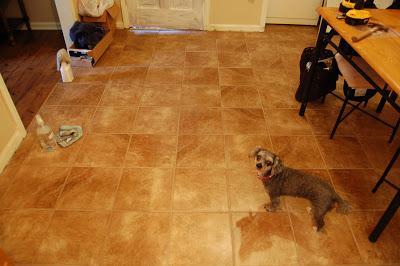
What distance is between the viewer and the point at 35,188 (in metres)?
1.96

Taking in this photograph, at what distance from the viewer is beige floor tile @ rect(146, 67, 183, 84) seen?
9.77 ft

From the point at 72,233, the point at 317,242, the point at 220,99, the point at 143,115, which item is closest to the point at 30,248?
the point at 72,233

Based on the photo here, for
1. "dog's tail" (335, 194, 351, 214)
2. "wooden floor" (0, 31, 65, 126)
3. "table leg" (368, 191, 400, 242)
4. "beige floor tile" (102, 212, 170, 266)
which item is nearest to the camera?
"table leg" (368, 191, 400, 242)

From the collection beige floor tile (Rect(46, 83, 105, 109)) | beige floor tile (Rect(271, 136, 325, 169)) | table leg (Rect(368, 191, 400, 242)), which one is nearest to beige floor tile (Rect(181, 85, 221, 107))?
beige floor tile (Rect(271, 136, 325, 169))

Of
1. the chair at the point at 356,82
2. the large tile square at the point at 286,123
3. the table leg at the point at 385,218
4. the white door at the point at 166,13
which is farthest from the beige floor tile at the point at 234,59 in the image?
the table leg at the point at 385,218

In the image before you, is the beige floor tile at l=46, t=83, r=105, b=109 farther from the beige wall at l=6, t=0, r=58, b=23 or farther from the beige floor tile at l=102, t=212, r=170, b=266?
the beige wall at l=6, t=0, r=58, b=23

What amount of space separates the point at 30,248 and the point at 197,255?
884 mm

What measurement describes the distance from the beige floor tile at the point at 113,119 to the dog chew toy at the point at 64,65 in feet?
1.94

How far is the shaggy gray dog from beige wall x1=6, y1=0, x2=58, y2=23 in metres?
3.51

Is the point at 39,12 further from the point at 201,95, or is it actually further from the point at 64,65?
the point at 201,95

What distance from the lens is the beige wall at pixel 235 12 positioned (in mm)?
3758

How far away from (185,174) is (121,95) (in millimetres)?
1129

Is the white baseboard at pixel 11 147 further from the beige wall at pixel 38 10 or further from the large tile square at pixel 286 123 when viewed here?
the beige wall at pixel 38 10

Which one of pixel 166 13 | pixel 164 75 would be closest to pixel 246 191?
pixel 164 75
